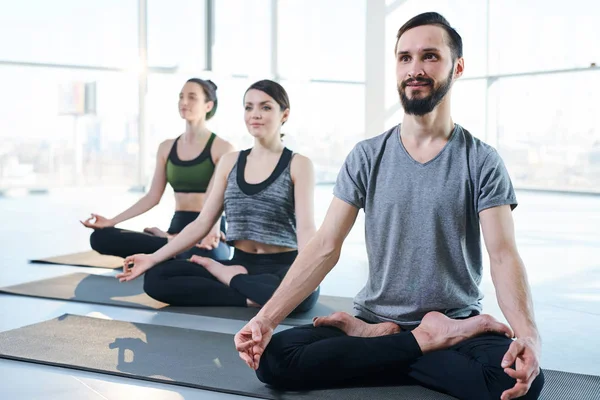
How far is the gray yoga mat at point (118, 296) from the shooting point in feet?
8.91

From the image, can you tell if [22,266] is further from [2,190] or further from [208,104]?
[2,190]

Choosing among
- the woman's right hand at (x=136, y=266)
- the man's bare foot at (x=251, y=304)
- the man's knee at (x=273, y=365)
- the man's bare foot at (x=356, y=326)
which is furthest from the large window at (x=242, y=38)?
the man's knee at (x=273, y=365)

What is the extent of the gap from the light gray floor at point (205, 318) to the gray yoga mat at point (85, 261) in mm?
86

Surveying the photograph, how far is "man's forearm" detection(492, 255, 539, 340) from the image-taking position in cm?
156

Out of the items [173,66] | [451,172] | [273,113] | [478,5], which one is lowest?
[451,172]

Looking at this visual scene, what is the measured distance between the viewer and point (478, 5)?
29.9 ft

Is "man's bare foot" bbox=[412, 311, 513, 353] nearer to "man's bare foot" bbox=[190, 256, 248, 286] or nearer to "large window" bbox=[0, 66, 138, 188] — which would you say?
"man's bare foot" bbox=[190, 256, 248, 286]

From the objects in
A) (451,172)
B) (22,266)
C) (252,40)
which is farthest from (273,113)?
(252,40)

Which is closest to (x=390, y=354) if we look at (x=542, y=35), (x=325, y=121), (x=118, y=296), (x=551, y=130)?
(x=118, y=296)

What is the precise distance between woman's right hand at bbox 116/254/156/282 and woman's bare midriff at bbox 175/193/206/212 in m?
1.02

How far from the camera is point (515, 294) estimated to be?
1.60 metres

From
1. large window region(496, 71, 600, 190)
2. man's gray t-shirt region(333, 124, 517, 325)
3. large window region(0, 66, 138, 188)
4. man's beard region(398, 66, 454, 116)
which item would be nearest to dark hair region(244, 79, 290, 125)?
man's gray t-shirt region(333, 124, 517, 325)

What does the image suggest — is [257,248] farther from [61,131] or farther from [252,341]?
[61,131]

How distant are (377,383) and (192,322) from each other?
91 cm
